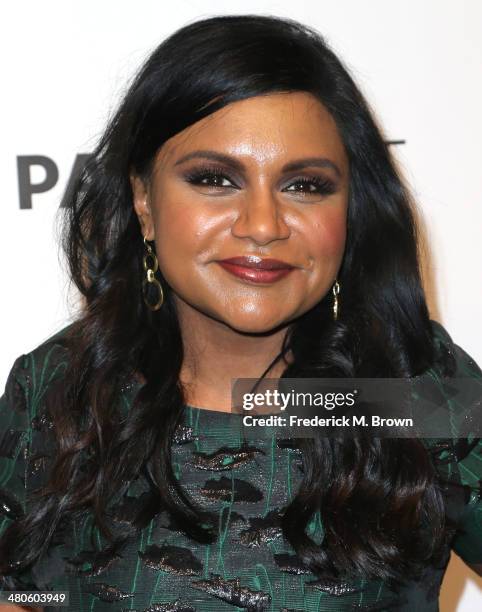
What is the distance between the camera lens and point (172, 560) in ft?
3.73

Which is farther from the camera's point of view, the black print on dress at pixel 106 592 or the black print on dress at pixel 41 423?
the black print on dress at pixel 41 423

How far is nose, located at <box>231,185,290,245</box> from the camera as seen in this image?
3.57 ft

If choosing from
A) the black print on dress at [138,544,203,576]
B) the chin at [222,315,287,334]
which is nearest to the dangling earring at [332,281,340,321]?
the chin at [222,315,287,334]

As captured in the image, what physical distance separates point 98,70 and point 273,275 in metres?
0.54

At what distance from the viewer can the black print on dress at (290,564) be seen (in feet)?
3.71

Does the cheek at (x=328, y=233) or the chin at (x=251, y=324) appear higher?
the cheek at (x=328, y=233)

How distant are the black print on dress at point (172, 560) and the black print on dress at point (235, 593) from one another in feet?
0.06

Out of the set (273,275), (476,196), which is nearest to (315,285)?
(273,275)

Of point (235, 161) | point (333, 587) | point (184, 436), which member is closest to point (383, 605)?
point (333, 587)

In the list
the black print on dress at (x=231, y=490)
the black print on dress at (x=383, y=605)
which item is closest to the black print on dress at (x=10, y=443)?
the black print on dress at (x=231, y=490)

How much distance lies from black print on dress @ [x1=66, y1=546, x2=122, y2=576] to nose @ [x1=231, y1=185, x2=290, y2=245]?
422 millimetres

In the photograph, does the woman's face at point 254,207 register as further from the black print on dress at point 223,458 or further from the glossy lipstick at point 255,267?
the black print on dress at point 223,458

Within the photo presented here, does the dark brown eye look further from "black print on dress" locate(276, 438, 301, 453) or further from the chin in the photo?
"black print on dress" locate(276, 438, 301, 453)

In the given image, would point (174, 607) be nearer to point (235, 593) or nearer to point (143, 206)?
point (235, 593)
